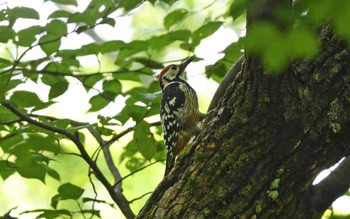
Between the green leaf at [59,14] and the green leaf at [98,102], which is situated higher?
the green leaf at [59,14]

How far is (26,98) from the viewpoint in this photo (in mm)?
3230

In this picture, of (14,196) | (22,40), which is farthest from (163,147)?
(14,196)

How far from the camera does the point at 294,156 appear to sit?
7.54 feet

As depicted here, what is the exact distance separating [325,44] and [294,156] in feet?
1.43

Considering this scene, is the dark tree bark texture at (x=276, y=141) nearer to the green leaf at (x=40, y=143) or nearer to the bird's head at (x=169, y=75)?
the green leaf at (x=40, y=143)

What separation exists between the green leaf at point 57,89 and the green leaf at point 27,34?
0.32 metres

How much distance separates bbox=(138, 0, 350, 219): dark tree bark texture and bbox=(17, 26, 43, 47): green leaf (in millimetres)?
1343

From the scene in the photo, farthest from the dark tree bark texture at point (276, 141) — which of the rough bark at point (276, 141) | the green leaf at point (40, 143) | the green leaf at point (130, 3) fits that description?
the green leaf at point (40, 143)

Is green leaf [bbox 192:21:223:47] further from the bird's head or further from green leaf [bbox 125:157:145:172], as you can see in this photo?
the bird's head

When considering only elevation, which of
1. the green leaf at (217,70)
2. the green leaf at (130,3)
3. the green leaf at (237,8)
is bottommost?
the green leaf at (237,8)

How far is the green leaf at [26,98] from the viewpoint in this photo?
3215mm

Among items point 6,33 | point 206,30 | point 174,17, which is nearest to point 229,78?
Result: point 206,30

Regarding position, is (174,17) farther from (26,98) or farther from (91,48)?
(26,98)

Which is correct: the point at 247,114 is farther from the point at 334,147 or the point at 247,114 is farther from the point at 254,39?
the point at 254,39
